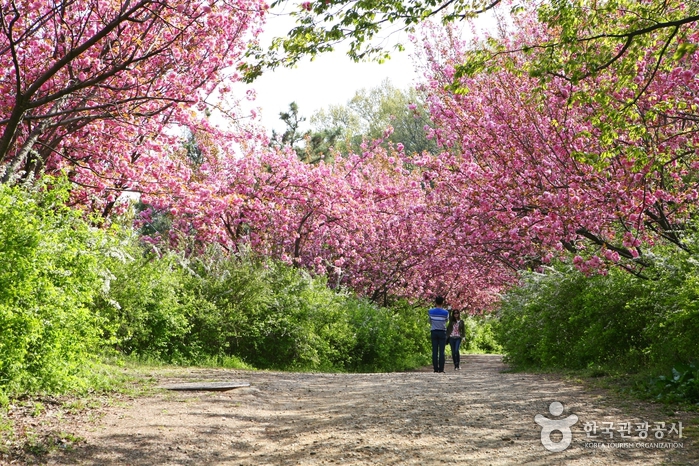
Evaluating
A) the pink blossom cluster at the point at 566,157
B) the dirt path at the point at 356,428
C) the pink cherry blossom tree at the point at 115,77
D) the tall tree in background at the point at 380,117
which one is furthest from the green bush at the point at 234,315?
the tall tree in background at the point at 380,117

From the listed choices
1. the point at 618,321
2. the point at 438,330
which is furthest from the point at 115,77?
the point at 618,321

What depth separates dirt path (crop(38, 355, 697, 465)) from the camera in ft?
17.4

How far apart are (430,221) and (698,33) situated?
10.8 metres

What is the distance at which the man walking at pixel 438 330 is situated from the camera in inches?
561

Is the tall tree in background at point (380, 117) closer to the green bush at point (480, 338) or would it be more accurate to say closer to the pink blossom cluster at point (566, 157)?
the green bush at point (480, 338)

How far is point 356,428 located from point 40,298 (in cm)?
326

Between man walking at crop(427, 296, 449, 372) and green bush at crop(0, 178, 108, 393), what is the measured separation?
8.48 m

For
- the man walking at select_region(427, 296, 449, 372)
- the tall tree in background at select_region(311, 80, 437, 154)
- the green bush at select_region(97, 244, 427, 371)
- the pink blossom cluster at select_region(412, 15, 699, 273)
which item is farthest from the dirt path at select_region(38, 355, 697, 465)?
the tall tree in background at select_region(311, 80, 437, 154)

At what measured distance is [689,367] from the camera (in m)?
7.31

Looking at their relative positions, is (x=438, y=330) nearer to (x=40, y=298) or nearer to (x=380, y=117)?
(x=40, y=298)

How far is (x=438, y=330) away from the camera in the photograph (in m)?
14.3

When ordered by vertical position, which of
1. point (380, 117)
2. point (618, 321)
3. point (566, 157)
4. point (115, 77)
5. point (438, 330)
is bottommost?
point (438, 330)

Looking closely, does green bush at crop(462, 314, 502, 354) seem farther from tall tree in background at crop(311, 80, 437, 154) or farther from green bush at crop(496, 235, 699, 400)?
tall tree in background at crop(311, 80, 437, 154)

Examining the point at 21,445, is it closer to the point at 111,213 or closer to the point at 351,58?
the point at 351,58
